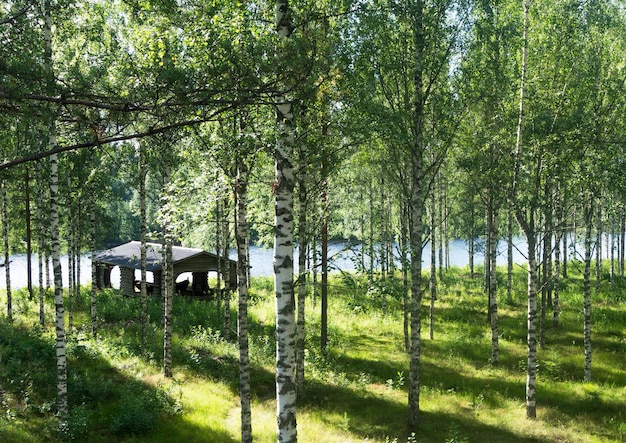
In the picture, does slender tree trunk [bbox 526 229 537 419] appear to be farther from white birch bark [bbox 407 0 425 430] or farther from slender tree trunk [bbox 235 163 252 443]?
slender tree trunk [bbox 235 163 252 443]

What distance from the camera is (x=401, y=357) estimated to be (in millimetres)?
17406

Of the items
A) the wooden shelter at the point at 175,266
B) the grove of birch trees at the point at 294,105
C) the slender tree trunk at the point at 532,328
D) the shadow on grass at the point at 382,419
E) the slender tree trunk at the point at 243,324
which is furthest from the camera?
the wooden shelter at the point at 175,266

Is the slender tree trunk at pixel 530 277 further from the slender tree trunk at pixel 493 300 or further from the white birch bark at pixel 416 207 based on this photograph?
the slender tree trunk at pixel 493 300

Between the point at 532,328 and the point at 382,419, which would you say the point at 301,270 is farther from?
the point at 532,328

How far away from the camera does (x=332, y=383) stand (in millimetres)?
14516

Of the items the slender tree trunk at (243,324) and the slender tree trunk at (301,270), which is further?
the slender tree trunk at (301,270)

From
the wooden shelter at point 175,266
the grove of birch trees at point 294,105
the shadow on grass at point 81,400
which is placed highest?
the grove of birch trees at point 294,105

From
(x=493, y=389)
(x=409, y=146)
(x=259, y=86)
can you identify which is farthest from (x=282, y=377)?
(x=493, y=389)

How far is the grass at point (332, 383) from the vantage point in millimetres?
10664

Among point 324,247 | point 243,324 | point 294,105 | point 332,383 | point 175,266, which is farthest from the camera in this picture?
point 175,266

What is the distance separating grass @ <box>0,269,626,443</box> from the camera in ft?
35.0

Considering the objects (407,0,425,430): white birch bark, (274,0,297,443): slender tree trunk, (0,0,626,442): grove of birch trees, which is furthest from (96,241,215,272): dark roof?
(274,0,297,443): slender tree trunk

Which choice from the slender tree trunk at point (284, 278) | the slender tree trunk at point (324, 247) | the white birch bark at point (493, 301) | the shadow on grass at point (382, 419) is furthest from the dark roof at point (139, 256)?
the slender tree trunk at point (284, 278)

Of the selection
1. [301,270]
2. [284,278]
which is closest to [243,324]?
[301,270]
